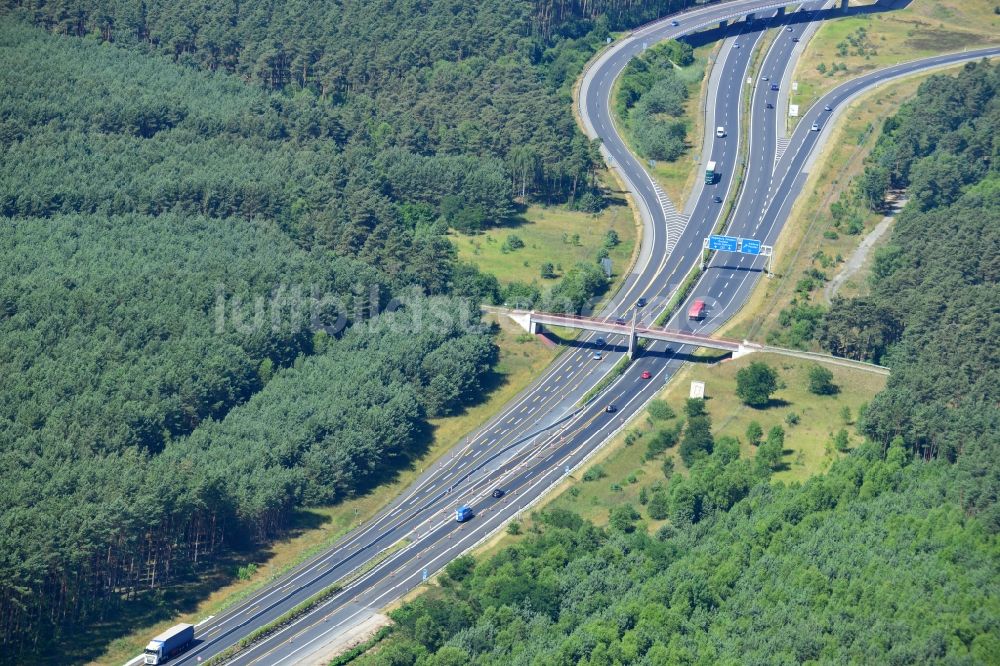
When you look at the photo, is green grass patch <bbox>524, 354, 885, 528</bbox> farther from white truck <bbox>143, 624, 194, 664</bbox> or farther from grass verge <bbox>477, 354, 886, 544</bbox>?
white truck <bbox>143, 624, 194, 664</bbox>

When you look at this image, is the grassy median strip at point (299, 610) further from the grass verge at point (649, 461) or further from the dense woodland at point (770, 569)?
Result: the grass verge at point (649, 461)

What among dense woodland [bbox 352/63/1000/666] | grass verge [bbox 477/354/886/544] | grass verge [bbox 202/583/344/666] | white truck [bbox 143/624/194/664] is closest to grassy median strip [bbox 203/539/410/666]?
grass verge [bbox 202/583/344/666]

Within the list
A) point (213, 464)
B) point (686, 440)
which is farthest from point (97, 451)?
point (686, 440)

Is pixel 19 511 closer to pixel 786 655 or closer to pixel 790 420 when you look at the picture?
pixel 786 655

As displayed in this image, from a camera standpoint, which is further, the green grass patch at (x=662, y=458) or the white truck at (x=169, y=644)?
the green grass patch at (x=662, y=458)

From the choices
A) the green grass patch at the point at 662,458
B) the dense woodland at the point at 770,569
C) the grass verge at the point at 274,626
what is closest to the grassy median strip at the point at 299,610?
the grass verge at the point at 274,626

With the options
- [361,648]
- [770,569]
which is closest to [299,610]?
[361,648]
